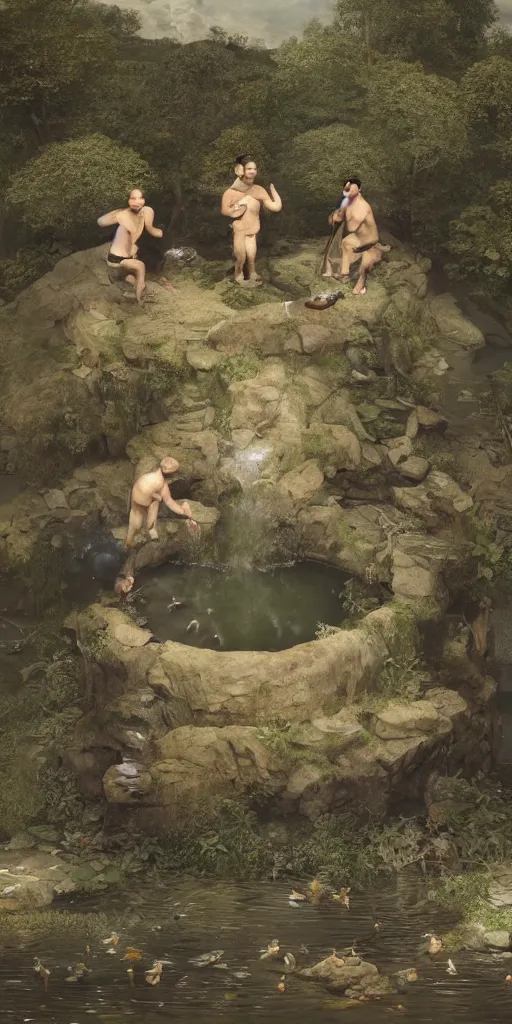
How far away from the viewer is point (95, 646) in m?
18.0

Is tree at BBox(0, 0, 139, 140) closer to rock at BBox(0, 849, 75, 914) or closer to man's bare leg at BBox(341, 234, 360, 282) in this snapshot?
man's bare leg at BBox(341, 234, 360, 282)

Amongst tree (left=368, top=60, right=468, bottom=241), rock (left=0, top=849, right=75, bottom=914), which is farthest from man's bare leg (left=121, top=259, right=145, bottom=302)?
rock (left=0, top=849, right=75, bottom=914)

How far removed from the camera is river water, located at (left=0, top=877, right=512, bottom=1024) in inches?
516

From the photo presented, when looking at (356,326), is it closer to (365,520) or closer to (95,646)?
(365,520)

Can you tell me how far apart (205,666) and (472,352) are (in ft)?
26.7

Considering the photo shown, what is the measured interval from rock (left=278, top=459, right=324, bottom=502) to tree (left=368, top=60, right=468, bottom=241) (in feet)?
19.5

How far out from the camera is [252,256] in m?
22.8

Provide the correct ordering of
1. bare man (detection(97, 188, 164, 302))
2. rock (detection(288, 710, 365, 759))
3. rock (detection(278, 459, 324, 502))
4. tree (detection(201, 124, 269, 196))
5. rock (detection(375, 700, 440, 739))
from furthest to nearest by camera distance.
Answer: tree (detection(201, 124, 269, 196))
bare man (detection(97, 188, 164, 302))
rock (detection(278, 459, 324, 502))
rock (detection(375, 700, 440, 739))
rock (detection(288, 710, 365, 759))

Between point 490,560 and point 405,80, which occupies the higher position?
point 405,80

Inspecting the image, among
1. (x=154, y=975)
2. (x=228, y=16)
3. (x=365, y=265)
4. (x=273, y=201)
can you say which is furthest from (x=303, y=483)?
(x=228, y=16)

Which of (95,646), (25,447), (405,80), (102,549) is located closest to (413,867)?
(95,646)

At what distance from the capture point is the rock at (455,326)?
2295cm

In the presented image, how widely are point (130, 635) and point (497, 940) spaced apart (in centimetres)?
587

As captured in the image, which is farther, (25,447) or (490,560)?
(25,447)
